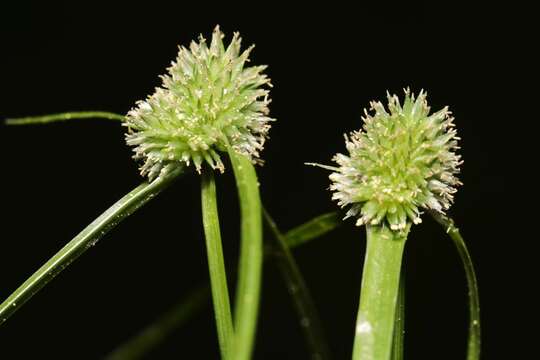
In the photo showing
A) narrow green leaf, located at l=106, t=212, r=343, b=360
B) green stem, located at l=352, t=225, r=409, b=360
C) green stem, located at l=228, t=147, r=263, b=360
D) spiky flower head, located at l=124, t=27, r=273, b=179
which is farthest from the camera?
narrow green leaf, located at l=106, t=212, r=343, b=360

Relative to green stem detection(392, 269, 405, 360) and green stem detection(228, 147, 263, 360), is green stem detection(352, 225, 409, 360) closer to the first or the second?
green stem detection(392, 269, 405, 360)

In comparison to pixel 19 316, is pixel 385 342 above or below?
below

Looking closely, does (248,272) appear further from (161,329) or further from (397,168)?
(161,329)

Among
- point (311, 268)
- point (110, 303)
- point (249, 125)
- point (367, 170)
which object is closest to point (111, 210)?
point (249, 125)

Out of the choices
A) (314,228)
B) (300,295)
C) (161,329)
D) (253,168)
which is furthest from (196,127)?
(161,329)

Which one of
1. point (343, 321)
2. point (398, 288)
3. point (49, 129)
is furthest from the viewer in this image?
point (49, 129)

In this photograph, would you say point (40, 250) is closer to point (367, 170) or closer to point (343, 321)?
point (343, 321)

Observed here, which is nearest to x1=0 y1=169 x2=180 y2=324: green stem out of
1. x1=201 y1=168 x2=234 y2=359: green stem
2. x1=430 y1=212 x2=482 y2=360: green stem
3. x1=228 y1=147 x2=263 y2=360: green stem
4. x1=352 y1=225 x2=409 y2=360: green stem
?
x1=201 y1=168 x2=234 y2=359: green stem
